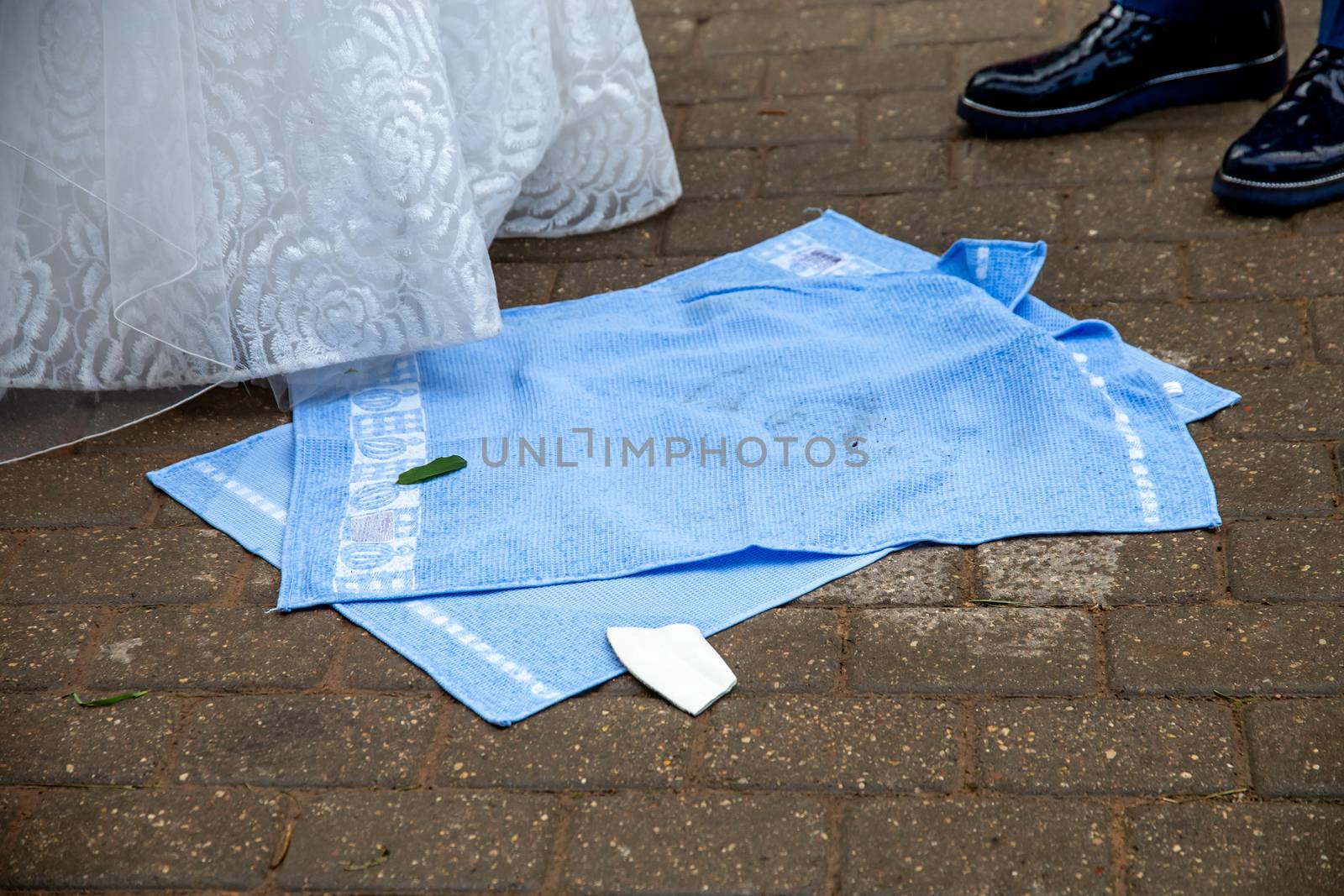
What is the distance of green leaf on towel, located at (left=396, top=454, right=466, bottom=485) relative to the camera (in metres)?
1.81

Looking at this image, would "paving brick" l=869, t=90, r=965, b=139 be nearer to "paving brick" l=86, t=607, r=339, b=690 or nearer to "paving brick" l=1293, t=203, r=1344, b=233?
"paving brick" l=1293, t=203, r=1344, b=233

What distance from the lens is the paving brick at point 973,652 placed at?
1459 millimetres

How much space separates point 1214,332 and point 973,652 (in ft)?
2.80

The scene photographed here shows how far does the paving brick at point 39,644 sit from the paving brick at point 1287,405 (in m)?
1.56

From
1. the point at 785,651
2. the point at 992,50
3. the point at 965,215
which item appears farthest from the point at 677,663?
the point at 992,50

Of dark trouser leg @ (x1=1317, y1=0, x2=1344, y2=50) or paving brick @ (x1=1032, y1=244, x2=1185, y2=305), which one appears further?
dark trouser leg @ (x1=1317, y1=0, x2=1344, y2=50)

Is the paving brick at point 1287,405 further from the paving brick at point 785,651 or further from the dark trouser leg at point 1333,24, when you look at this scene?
the dark trouser leg at point 1333,24

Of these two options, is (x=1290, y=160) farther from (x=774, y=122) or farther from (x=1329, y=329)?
(x=774, y=122)

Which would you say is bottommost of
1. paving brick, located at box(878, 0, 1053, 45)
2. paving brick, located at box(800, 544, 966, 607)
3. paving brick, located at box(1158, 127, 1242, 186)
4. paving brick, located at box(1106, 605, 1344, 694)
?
paving brick, located at box(1106, 605, 1344, 694)

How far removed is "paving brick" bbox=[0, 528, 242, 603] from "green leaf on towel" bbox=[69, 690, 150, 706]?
17 cm

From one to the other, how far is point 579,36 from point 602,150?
0.22 m

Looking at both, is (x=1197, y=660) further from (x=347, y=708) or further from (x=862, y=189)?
(x=862, y=189)

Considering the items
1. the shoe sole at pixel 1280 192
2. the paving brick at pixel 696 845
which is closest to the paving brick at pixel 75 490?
the paving brick at pixel 696 845

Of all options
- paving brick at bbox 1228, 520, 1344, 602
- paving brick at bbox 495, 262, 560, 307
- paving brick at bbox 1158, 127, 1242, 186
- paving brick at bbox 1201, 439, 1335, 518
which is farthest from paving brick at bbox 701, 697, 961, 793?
paving brick at bbox 1158, 127, 1242, 186
